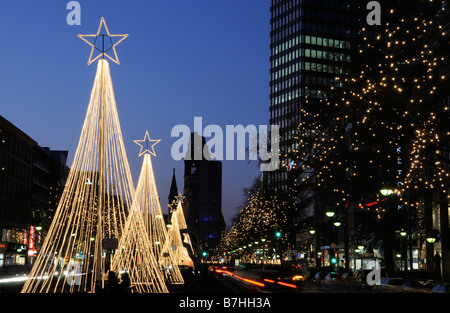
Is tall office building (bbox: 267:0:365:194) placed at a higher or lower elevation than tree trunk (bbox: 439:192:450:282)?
higher

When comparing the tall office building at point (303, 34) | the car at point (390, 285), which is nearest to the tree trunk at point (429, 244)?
the car at point (390, 285)

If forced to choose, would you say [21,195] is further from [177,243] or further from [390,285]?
[390,285]

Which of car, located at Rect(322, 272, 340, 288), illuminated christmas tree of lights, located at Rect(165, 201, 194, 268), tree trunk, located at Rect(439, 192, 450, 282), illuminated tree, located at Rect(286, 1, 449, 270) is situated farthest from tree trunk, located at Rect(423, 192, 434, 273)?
illuminated christmas tree of lights, located at Rect(165, 201, 194, 268)

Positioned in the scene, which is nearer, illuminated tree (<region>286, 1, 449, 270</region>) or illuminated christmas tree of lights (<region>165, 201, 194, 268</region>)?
illuminated tree (<region>286, 1, 449, 270</region>)

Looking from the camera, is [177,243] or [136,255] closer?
[136,255]

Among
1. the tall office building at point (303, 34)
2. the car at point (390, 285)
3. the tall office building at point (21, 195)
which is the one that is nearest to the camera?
the car at point (390, 285)

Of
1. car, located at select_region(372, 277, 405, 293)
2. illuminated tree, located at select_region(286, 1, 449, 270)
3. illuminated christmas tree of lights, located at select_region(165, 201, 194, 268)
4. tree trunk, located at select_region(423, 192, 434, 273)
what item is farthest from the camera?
illuminated christmas tree of lights, located at select_region(165, 201, 194, 268)

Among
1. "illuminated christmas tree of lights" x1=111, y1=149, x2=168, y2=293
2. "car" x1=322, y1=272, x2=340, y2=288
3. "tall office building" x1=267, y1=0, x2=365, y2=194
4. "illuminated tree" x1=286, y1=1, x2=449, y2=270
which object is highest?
"tall office building" x1=267, y1=0, x2=365, y2=194

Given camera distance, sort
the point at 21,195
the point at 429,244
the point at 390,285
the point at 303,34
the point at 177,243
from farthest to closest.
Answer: the point at 303,34, the point at 21,195, the point at 177,243, the point at 429,244, the point at 390,285

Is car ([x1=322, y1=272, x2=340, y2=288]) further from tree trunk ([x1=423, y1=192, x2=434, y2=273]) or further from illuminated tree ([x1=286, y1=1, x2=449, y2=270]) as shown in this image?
tree trunk ([x1=423, y1=192, x2=434, y2=273])

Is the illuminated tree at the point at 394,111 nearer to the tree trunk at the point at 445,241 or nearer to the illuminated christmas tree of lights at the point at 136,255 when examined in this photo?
the tree trunk at the point at 445,241

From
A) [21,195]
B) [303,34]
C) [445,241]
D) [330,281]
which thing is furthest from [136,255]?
[303,34]
